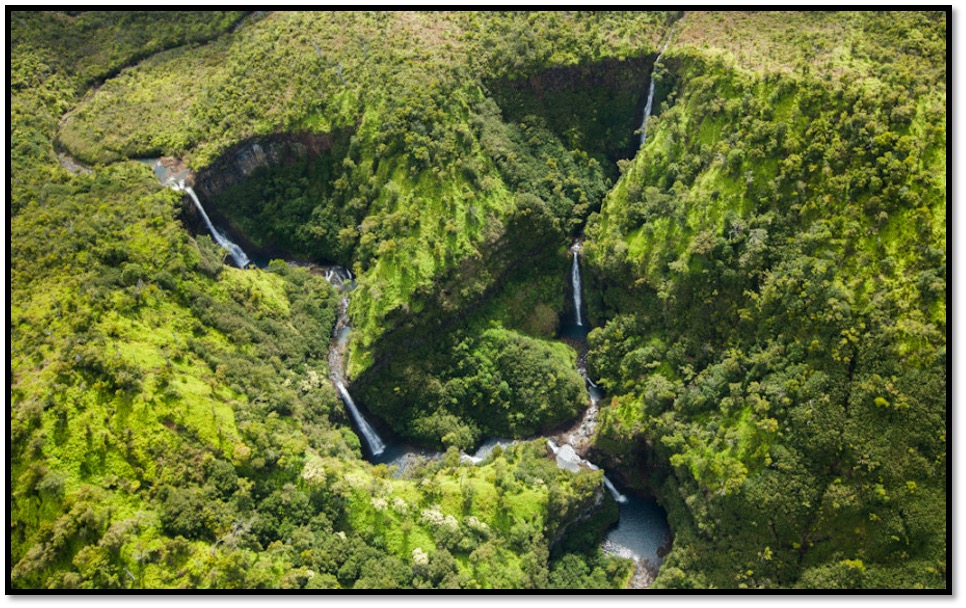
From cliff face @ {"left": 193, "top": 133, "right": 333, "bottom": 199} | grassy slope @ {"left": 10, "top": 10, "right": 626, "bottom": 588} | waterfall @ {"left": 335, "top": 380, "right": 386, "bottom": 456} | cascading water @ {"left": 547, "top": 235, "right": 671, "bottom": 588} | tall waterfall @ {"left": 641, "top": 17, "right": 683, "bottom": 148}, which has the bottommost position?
cascading water @ {"left": 547, "top": 235, "right": 671, "bottom": 588}

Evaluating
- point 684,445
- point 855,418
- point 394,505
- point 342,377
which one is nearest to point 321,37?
point 342,377

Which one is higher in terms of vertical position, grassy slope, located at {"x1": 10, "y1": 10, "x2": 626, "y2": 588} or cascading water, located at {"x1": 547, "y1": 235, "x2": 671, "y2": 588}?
grassy slope, located at {"x1": 10, "y1": 10, "x2": 626, "y2": 588}

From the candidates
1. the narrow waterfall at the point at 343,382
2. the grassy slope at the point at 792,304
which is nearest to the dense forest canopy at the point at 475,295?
the grassy slope at the point at 792,304

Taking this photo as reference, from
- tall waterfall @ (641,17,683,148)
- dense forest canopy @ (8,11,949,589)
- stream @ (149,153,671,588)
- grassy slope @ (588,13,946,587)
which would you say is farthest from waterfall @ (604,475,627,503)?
tall waterfall @ (641,17,683,148)

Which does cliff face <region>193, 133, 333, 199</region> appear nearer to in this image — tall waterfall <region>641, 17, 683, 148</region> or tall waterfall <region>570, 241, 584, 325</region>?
tall waterfall <region>570, 241, 584, 325</region>

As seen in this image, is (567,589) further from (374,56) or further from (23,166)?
(23,166)

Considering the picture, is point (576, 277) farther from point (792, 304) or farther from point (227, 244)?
point (227, 244)
